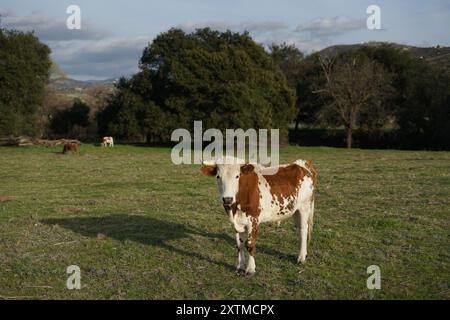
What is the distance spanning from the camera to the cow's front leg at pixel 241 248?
891cm

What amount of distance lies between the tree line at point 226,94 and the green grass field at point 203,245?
Result: 28124mm

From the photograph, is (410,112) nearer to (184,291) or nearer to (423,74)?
(423,74)

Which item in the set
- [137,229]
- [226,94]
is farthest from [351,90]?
[137,229]

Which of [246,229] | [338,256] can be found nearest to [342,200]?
[338,256]

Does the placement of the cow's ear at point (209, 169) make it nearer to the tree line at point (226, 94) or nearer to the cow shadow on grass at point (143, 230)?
the cow shadow on grass at point (143, 230)

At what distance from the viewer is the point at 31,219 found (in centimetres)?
1337

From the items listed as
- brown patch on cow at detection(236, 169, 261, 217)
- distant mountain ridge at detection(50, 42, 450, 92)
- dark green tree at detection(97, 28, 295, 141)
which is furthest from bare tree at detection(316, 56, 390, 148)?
brown patch on cow at detection(236, 169, 261, 217)

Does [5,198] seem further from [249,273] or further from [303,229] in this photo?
[303,229]

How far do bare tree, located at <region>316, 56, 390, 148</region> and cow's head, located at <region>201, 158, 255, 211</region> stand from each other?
4235 cm

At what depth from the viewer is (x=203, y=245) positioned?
34.9 ft

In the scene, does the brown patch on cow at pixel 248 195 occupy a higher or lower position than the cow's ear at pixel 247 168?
lower

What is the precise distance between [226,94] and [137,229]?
3441 cm

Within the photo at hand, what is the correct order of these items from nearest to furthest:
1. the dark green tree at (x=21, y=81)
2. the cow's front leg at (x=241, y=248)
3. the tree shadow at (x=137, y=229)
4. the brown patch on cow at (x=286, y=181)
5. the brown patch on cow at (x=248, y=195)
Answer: the brown patch on cow at (x=248, y=195) < the cow's front leg at (x=241, y=248) < the brown patch on cow at (x=286, y=181) < the tree shadow at (x=137, y=229) < the dark green tree at (x=21, y=81)

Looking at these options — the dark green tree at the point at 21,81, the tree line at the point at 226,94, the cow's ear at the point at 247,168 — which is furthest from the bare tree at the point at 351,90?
the cow's ear at the point at 247,168
